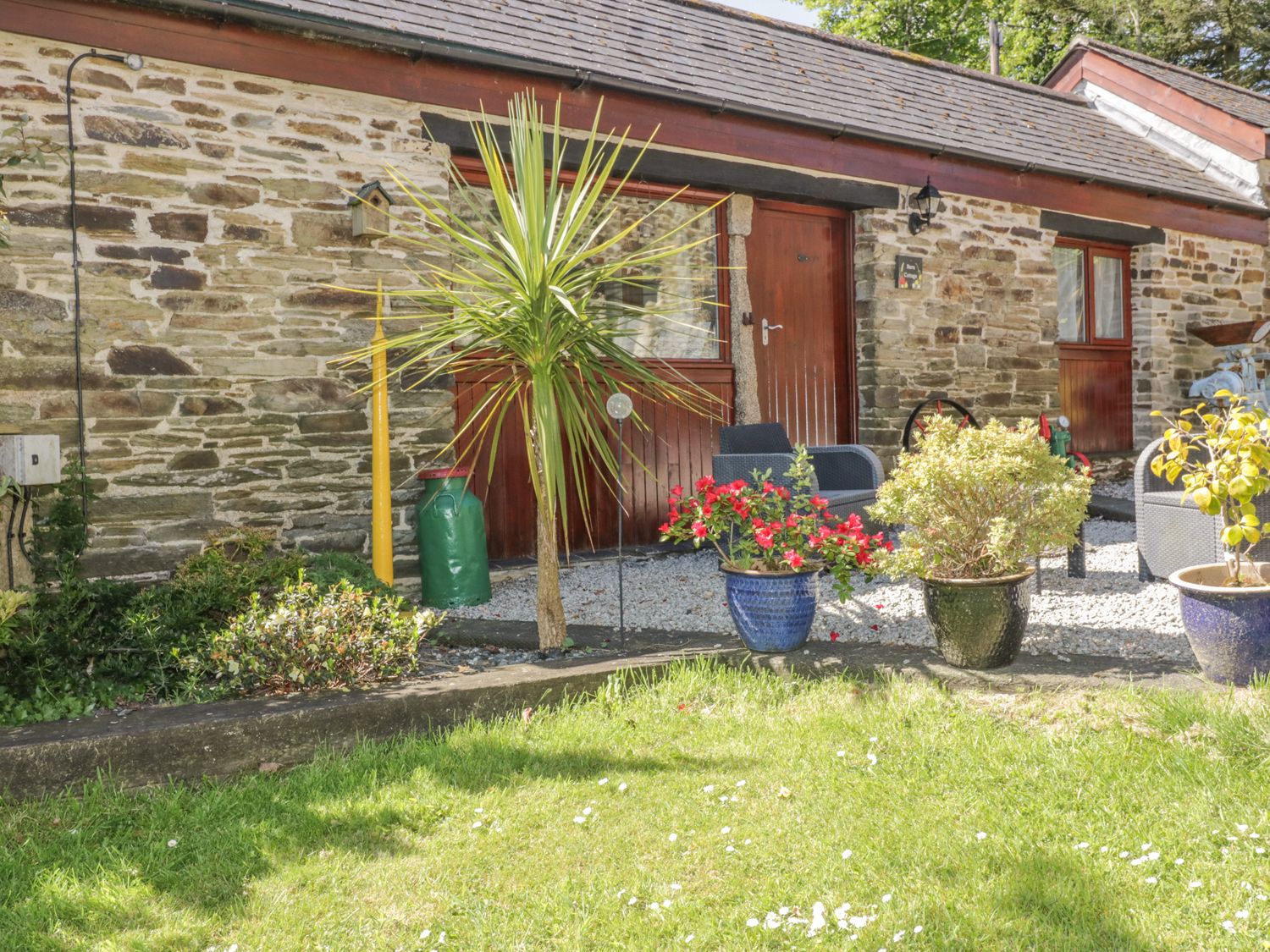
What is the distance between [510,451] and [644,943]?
4.66m

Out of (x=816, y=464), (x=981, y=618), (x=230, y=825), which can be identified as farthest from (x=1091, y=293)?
(x=230, y=825)

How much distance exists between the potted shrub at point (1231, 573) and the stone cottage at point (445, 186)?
8.24 ft

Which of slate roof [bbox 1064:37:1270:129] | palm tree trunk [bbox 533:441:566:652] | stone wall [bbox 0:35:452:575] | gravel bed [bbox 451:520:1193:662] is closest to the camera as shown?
palm tree trunk [bbox 533:441:566:652]

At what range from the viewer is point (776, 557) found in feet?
12.9

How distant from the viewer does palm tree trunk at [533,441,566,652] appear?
395 cm

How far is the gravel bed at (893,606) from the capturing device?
416 centimetres

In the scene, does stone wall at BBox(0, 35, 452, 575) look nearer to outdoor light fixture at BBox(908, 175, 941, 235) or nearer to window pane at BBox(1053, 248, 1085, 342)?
outdoor light fixture at BBox(908, 175, 941, 235)

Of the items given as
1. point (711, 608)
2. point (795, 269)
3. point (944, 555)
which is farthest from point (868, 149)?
point (944, 555)

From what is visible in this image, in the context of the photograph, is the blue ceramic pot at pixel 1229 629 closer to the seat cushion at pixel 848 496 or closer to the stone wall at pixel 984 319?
the seat cushion at pixel 848 496

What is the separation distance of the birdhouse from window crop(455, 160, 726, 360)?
1.72m

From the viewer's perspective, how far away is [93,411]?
479 centimetres

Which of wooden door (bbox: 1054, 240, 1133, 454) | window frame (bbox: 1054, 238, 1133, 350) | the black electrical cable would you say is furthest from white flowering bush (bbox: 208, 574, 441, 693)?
window frame (bbox: 1054, 238, 1133, 350)

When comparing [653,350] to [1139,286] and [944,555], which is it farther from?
[1139,286]

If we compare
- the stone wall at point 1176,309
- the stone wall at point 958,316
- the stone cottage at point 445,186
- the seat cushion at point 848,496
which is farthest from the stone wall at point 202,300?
the stone wall at point 1176,309
